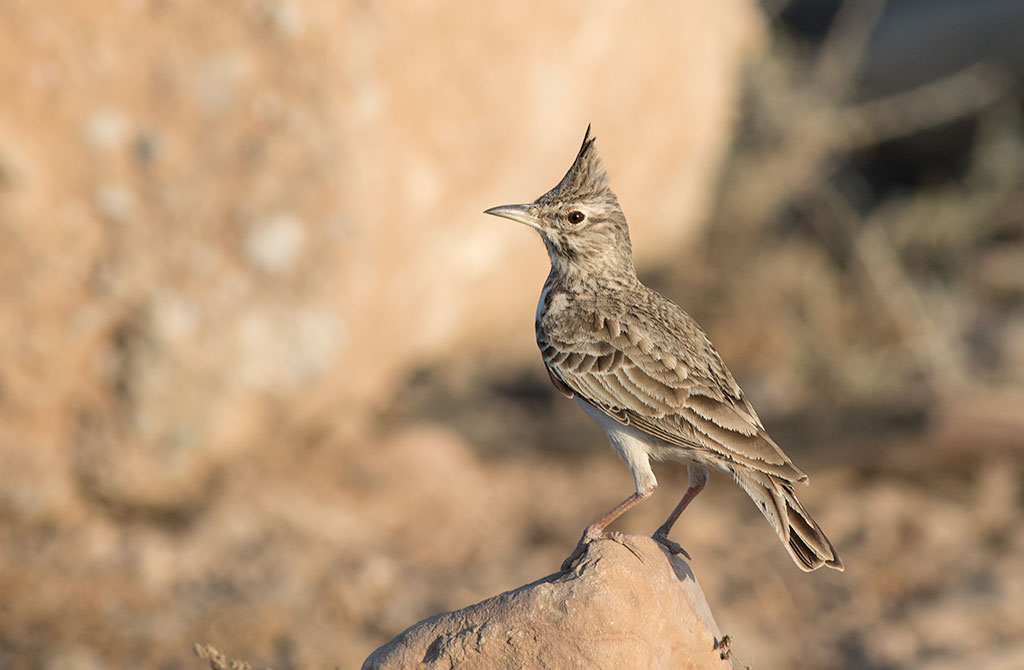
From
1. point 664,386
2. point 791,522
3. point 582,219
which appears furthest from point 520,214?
point 791,522

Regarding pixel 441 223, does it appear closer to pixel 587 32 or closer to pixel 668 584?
pixel 587 32

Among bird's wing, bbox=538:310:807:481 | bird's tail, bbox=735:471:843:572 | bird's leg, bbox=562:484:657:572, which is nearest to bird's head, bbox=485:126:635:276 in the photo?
bird's wing, bbox=538:310:807:481

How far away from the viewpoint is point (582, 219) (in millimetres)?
5137

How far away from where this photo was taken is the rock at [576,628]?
13.0ft

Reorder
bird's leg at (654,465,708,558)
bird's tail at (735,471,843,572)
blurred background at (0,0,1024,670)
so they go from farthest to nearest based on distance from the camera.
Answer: blurred background at (0,0,1024,670), bird's leg at (654,465,708,558), bird's tail at (735,471,843,572)

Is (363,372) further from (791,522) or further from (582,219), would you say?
(791,522)

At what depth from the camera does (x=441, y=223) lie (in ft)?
28.7

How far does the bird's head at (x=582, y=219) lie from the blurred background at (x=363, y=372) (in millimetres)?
3006

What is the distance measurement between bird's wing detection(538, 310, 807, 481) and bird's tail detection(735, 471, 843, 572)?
77 millimetres

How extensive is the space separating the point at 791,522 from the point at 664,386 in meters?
0.81

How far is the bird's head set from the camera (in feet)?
16.7

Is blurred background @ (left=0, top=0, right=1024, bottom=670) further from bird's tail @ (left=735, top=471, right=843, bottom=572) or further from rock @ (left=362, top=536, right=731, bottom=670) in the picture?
bird's tail @ (left=735, top=471, right=843, bottom=572)

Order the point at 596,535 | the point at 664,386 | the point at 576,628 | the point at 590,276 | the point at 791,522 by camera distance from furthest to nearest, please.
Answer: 1. the point at 590,276
2. the point at 664,386
3. the point at 596,535
4. the point at 791,522
5. the point at 576,628

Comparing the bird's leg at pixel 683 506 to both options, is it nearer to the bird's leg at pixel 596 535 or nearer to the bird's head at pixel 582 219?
the bird's leg at pixel 596 535
